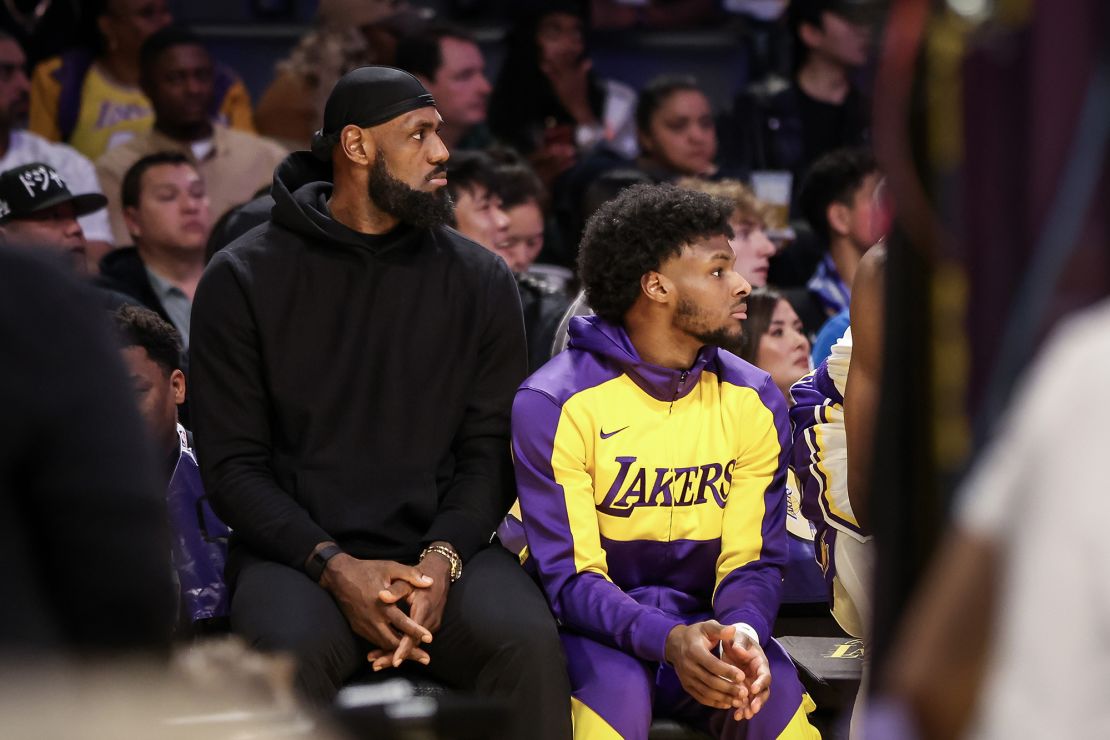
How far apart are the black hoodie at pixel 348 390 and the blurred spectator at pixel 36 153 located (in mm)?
1988

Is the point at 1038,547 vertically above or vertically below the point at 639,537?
above

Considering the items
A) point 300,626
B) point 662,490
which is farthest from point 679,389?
point 300,626

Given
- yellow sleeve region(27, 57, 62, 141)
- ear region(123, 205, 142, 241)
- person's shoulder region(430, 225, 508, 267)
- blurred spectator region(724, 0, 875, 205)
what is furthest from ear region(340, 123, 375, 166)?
blurred spectator region(724, 0, 875, 205)

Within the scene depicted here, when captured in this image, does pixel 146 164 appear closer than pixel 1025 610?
No

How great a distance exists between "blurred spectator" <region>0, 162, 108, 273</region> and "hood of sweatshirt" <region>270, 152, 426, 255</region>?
1100mm

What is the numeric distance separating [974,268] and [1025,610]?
0.37 meters

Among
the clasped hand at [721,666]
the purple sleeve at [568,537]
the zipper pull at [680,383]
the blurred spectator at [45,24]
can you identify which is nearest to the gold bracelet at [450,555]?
the purple sleeve at [568,537]

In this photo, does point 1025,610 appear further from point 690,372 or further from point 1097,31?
point 690,372

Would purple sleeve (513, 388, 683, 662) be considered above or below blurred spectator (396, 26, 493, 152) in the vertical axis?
below

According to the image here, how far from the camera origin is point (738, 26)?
21.4 feet

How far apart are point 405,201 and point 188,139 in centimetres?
227

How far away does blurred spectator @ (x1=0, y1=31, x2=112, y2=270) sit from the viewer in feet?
16.6

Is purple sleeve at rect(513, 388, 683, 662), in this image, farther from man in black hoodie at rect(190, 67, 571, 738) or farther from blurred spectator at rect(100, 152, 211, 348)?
blurred spectator at rect(100, 152, 211, 348)

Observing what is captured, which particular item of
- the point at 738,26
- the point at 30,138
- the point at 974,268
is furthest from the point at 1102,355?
the point at 738,26
